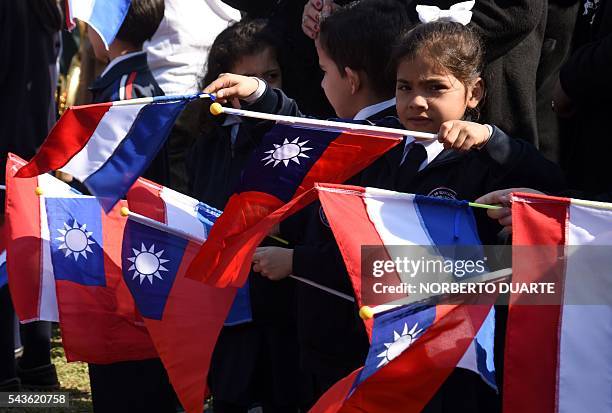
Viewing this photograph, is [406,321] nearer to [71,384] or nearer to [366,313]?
[366,313]

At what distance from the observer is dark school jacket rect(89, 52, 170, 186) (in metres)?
4.89

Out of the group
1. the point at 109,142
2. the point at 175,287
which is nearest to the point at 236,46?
the point at 109,142

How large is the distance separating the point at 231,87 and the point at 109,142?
0.43 metres

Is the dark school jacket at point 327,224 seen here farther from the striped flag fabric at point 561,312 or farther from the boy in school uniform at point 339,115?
the striped flag fabric at point 561,312

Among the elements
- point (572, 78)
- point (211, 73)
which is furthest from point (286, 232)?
point (572, 78)

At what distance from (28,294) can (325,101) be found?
1.41m

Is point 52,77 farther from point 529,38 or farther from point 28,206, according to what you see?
point 529,38

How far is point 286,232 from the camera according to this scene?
405cm

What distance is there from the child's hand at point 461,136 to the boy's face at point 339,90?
0.85m

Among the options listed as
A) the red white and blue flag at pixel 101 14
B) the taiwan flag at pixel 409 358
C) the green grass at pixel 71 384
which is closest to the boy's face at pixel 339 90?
the red white and blue flag at pixel 101 14

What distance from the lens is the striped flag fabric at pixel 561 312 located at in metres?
2.91

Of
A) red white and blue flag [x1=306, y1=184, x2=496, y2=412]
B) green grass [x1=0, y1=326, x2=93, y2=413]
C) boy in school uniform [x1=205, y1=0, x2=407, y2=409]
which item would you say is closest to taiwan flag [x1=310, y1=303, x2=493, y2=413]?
red white and blue flag [x1=306, y1=184, x2=496, y2=412]

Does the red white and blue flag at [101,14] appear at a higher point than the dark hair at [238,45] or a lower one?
higher

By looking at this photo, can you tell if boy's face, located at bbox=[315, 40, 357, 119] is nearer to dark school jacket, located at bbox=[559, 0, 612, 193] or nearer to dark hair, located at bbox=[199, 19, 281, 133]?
dark hair, located at bbox=[199, 19, 281, 133]
